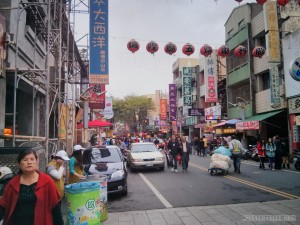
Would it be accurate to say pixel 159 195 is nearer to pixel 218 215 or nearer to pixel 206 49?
pixel 218 215

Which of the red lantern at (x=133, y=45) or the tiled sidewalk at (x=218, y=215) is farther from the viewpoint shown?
the red lantern at (x=133, y=45)

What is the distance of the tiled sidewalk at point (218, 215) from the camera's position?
19.8 ft

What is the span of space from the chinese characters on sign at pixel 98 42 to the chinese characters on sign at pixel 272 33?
1087 centimetres

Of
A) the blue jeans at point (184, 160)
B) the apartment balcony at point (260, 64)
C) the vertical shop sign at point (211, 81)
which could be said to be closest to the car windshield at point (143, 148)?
the blue jeans at point (184, 160)

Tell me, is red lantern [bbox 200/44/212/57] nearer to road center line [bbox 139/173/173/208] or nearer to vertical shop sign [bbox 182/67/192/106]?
road center line [bbox 139/173/173/208]

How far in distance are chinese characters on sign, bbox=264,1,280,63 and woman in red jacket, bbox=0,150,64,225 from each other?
18.7m

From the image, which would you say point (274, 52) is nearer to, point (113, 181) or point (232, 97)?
point (232, 97)

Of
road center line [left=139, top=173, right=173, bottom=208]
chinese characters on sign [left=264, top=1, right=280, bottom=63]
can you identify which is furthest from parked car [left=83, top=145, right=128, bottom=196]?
chinese characters on sign [left=264, top=1, right=280, bottom=63]

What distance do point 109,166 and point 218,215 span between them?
3935 millimetres

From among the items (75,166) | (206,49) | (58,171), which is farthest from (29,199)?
(206,49)

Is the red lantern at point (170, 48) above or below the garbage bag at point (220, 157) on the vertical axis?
above

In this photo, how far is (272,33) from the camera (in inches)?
748

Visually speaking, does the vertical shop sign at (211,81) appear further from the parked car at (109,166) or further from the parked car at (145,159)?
the parked car at (109,166)

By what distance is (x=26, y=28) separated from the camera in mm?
9938
